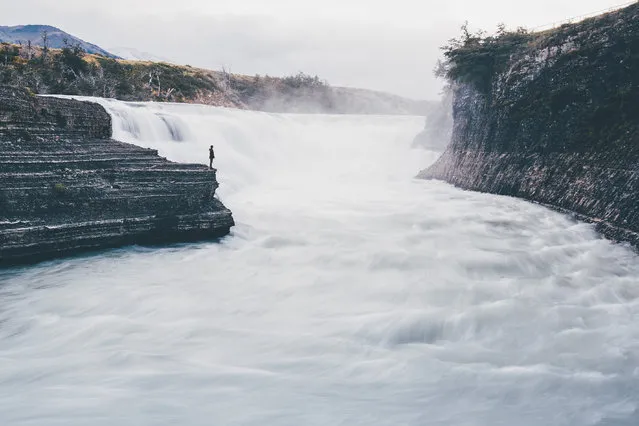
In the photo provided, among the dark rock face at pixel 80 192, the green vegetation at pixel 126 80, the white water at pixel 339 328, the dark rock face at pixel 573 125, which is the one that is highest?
the green vegetation at pixel 126 80

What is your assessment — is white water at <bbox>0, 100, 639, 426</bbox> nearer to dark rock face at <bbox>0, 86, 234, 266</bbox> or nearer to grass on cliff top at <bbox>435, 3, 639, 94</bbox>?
dark rock face at <bbox>0, 86, 234, 266</bbox>

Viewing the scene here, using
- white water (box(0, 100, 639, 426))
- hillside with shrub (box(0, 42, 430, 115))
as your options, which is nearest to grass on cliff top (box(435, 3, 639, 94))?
white water (box(0, 100, 639, 426))

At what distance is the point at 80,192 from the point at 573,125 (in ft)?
47.9

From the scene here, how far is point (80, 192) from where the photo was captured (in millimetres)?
11242

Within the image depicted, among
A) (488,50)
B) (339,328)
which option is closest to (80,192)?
(339,328)

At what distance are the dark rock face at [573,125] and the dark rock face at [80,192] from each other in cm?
1057

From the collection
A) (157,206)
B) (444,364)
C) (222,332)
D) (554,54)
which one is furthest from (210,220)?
(554,54)

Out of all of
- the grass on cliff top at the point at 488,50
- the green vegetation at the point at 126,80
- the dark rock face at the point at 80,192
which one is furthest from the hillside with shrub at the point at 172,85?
the grass on cliff top at the point at 488,50

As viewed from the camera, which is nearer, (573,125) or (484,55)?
(573,125)

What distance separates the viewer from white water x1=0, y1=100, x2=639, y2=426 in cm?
617

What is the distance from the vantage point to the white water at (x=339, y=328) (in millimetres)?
6168

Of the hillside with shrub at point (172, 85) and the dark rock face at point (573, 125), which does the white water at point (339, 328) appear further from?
the hillside with shrub at point (172, 85)

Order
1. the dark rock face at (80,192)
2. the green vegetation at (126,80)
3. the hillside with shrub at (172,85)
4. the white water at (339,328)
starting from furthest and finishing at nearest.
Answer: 1. the hillside with shrub at (172,85)
2. the green vegetation at (126,80)
3. the dark rock face at (80,192)
4. the white water at (339,328)

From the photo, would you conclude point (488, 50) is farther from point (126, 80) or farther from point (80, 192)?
point (126, 80)
